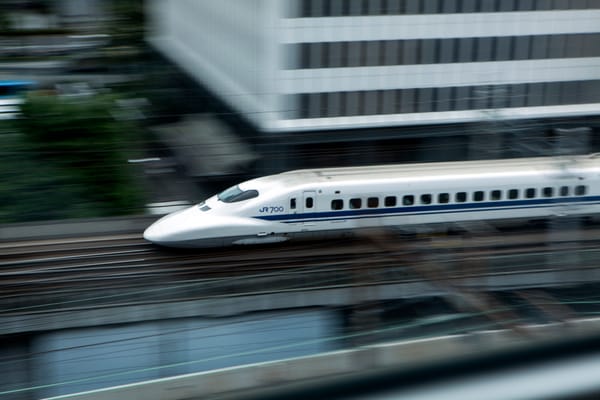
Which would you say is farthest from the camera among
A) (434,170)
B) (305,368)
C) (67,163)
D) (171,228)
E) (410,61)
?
(67,163)

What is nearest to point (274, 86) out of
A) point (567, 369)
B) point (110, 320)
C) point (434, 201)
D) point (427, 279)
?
point (434, 201)

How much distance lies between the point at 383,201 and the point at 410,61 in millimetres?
4487

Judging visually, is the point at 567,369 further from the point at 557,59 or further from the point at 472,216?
the point at 557,59

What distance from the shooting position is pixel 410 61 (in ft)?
38.7

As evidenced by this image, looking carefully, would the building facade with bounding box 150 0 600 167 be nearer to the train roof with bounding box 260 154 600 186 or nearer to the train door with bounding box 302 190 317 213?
the train roof with bounding box 260 154 600 186

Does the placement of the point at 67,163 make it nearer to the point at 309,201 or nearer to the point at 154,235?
the point at 154,235

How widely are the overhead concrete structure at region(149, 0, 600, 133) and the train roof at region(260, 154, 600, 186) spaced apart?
3.64 metres

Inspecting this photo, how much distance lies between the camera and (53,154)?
12117 millimetres

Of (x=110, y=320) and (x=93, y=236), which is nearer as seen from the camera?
(x=110, y=320)

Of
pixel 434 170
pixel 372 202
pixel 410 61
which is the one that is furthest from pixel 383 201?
pixel 410 61

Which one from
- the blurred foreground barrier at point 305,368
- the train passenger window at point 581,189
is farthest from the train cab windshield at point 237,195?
the blurred foreground barrier at point 305,368

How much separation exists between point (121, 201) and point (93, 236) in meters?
3.65

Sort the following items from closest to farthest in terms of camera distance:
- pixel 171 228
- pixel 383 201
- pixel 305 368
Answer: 1. pixel 305 368
2. pixel 171 228
3. pixel 383 201

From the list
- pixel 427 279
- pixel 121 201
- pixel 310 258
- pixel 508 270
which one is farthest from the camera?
pixel 121 201
